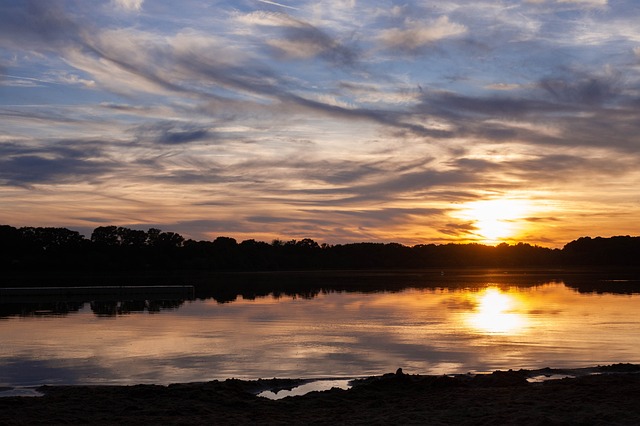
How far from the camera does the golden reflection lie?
28.0 m

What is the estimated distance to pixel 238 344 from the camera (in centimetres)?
2345

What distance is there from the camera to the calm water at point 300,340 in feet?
60.7

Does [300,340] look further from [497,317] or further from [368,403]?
[497,317]

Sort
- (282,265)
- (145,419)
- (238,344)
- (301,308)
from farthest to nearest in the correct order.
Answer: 1. (282,265)
2. (301,308)
3. (238,344)
4. (145,419)

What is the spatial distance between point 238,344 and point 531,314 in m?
17.2

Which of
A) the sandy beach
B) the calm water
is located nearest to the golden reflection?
the calm water

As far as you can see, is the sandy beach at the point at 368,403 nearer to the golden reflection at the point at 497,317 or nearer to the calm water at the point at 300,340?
the calm water at the point at 300,340

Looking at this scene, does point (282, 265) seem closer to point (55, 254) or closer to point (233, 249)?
point (233, 249)

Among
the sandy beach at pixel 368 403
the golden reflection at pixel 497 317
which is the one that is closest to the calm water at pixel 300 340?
the golden reflection at pixel 497 317

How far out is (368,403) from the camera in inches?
541

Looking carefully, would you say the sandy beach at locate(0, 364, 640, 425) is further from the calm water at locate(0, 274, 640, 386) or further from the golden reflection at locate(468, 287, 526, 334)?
the golden reflection at locate(468, 287, 526, 334)

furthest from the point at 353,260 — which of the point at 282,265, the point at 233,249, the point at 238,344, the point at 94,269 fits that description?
the point at 238,344

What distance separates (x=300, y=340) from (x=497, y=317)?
12.5m

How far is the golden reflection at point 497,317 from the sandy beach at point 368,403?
1168 centimetres
